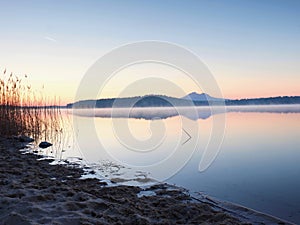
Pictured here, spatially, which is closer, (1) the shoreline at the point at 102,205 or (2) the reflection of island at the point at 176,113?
(1) the shoreline at the point at 102,205

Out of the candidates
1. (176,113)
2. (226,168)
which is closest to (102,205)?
(226,168)

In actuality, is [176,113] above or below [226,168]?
above

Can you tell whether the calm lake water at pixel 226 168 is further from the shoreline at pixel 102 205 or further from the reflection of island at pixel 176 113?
the reflection of island at pixel 176 113

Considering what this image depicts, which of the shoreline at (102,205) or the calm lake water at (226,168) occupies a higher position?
the shoreline at (102,205)

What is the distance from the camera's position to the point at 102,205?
509cm

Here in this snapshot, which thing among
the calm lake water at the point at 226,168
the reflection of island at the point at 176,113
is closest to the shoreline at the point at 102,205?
the calm lake water at the point at 226,168

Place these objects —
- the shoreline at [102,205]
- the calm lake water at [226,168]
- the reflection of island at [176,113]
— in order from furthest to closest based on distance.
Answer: the reflection of island at [176,113] → the calm lake water at [226,168] → the shoreline at [102,205]

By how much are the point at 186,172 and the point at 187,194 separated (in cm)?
287

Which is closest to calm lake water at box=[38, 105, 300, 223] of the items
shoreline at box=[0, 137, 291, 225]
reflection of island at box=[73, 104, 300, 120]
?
shoreline at box=[0, 137, 291, 225]

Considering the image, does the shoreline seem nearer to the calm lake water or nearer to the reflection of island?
the calm lake water

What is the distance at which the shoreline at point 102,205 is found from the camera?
4.40 meters

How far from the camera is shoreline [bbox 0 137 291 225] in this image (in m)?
4.40

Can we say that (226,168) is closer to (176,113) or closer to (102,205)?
(102,205)

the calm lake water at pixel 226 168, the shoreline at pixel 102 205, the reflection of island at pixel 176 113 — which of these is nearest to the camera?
the shoreline at pixel 102 205
